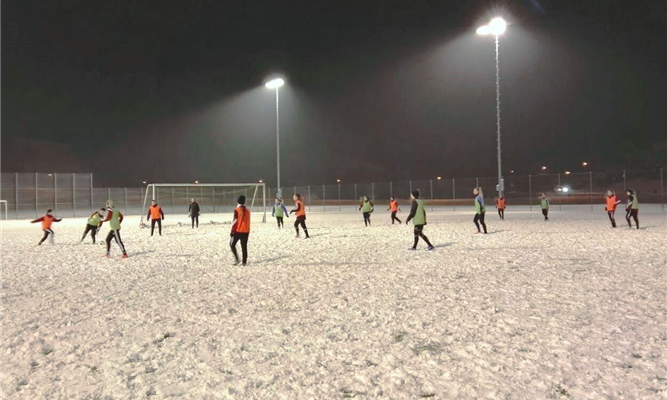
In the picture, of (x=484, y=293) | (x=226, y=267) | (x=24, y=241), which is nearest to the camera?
(x=484, y=293)

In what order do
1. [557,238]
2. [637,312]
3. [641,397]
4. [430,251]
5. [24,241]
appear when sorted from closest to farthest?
[641,397] < [637,312] < [430,251] < [557,238] < [24,241]

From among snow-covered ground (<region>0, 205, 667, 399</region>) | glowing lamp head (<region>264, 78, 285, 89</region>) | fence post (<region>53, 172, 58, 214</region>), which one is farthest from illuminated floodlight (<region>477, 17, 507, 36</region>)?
fence post (<region>53, 172, 58, 214</region>)

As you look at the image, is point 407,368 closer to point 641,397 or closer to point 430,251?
point 641,397

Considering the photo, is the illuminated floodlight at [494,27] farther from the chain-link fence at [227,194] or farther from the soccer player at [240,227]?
the soccer player at [240,227]

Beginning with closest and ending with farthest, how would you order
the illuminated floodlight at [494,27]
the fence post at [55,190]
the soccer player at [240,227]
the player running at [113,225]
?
the soccer player at [240,227]
the player running at [113,225]
the illuminated floodlight at [494,27]
the fence post at [55,190]

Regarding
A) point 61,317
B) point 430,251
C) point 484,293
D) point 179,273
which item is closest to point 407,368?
point 484,293

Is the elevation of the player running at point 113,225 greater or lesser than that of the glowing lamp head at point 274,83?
lesser

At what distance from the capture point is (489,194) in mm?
56312

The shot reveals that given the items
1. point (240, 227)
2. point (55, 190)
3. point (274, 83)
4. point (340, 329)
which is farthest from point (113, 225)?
A: point (55, 190)

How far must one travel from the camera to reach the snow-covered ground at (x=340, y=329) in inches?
151

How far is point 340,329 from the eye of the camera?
5301 millimetres

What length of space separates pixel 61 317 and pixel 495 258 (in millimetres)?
8691

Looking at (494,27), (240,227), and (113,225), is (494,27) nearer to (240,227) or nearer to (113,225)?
(240,227)

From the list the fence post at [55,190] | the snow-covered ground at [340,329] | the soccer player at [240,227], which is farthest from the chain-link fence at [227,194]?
the soccer player at [240,227]
